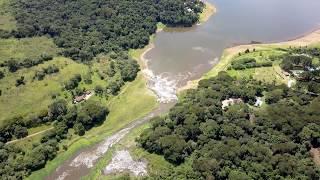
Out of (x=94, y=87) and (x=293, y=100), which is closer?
(x=293, y=100)

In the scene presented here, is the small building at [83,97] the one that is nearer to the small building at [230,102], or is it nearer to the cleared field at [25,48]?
the cleared field at [25,48]

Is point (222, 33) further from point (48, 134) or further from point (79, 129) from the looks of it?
point (48, 134)

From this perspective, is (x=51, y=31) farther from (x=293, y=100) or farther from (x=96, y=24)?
(x=293, y=100)

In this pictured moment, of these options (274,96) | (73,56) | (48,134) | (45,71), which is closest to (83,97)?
(45,71)

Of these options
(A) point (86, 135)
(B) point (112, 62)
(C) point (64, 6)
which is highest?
(C) point (64, 6)

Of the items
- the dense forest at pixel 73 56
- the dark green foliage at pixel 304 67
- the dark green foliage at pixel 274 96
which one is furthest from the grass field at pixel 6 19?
the dark green foliage at pixel 304 67

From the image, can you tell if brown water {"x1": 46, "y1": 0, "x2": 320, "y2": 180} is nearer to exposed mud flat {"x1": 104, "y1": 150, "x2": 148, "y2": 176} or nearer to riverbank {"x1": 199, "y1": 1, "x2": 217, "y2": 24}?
riverbank {"x1": 199, "y1": 1, "x2": 217, "y2": 24}

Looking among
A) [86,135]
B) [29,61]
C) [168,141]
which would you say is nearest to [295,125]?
[168,141]

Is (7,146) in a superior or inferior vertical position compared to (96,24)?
inferior
